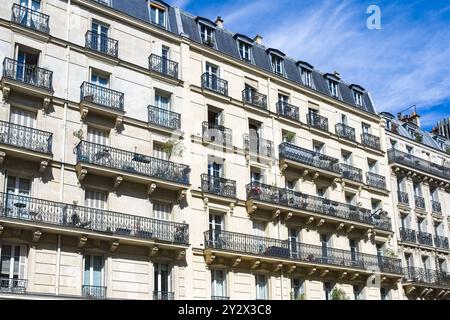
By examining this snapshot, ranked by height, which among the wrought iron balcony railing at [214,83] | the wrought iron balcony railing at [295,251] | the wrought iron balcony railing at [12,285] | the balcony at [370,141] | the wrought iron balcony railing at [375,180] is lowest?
the wrought iron balcony railing at [12,285]

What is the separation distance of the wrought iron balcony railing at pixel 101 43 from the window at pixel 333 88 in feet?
49.7

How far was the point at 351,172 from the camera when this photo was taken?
33.0 meters

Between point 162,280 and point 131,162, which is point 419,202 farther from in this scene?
point 131,162

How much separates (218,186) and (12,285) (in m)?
10.3

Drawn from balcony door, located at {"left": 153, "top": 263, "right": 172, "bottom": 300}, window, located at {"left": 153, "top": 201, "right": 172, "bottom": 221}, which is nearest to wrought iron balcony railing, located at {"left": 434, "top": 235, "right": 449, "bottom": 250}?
window, located at {"left": 153, "top": 201, "right": 172, "bottom": 221}

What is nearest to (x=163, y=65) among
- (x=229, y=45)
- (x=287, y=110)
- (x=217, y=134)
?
(x=217, y=134)

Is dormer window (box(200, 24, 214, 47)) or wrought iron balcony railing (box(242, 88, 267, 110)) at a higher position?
dormer window (box(200, 24, 214, 47))

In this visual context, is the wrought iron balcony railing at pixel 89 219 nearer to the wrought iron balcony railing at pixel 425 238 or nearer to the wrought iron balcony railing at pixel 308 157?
the wrought iron balcony railing at pixel 308 157

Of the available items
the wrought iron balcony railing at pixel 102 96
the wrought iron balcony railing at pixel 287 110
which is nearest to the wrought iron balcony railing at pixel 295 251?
the wrought iron balcony railing at pixel 102 96

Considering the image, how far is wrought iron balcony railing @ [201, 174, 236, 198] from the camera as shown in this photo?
1002 inches

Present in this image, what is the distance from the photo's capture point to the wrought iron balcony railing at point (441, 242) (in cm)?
3747

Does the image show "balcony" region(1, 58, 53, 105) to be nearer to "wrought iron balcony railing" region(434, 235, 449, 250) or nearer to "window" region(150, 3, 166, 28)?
"window" region(150, 3, 166, 28)

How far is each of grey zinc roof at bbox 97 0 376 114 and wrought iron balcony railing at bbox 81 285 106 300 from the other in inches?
489

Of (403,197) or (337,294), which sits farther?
(403,197)
